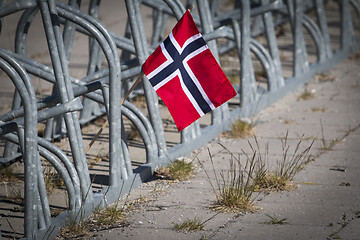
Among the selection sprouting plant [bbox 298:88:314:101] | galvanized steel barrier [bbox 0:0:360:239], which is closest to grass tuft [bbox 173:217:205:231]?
galvanized steel barrier [bbox 0:0:360:239]

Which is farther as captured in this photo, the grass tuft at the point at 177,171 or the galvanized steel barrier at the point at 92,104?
the grass tuft at the point at 177,171

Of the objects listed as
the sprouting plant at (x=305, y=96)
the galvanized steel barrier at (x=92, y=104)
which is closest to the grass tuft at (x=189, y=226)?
the galvanized steel barrier at (x=92, y=104)

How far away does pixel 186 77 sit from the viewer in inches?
175

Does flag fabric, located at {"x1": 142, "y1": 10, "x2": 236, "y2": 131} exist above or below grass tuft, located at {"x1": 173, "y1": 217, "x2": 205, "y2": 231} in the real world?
above

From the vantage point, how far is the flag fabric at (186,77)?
441 centimetres

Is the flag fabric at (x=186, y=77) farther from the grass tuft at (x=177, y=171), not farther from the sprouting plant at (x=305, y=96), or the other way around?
the sprouting plant at (x=305, y=96)

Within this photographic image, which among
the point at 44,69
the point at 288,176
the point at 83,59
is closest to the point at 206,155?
the point at 288,176

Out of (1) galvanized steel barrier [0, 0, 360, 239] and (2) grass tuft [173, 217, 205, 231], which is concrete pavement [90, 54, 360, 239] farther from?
(1) galvanized steel barrier [0, 0, 360, 239]

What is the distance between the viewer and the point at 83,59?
9984 millimetres

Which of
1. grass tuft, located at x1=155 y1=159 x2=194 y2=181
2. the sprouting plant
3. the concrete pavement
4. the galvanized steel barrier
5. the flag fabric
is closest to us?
the galvanized steel barrier

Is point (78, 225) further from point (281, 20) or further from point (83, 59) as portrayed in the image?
point (281, 20)

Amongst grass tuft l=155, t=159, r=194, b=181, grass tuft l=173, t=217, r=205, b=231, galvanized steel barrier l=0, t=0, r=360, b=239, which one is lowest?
grass tuft l=173, t=217, r=205, b=231

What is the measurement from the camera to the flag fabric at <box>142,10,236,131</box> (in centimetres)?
441

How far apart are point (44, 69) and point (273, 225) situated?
7.08ft
